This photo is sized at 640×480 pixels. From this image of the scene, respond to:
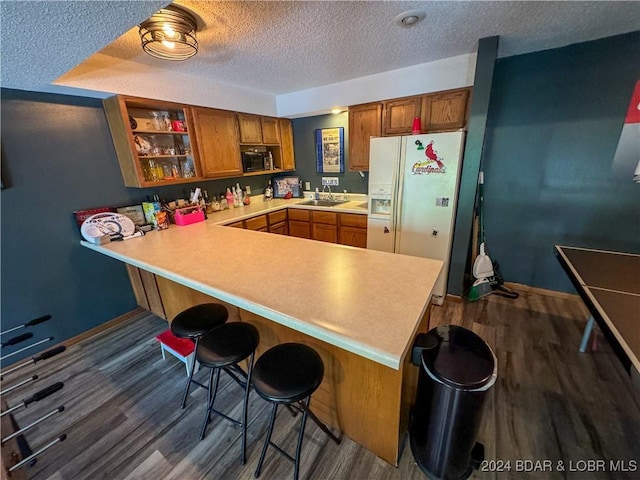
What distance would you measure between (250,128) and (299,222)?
1381mm

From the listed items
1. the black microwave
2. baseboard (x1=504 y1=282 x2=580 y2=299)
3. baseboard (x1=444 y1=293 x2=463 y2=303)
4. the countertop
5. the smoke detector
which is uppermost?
the smoke detector

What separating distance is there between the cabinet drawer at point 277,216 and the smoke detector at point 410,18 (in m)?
2.37

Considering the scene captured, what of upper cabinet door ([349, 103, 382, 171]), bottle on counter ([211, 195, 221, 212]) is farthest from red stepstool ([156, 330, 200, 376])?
upper cabinet door ([349, 103, 382, 171])

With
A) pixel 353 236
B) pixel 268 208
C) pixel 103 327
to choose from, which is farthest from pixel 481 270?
pixel 103 327

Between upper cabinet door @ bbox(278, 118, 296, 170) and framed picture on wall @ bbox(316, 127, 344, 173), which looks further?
upper cabinet door @ bbox(278, 118, 296, 170)

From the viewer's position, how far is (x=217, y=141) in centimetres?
293

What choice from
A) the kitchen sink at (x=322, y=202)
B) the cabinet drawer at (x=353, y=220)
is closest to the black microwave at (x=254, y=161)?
the kitchen sink at (x=322, y=202)

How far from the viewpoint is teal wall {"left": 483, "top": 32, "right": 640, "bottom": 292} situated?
87.4 inches

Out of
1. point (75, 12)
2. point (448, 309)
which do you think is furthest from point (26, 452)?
point (448, 309)

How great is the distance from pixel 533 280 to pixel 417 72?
2.55 metres

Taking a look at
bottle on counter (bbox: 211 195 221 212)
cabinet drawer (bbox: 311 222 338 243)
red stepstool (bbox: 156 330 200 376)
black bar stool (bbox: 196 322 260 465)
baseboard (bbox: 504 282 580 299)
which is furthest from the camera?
cabinet drawer (bbox: 311 222 338 243)

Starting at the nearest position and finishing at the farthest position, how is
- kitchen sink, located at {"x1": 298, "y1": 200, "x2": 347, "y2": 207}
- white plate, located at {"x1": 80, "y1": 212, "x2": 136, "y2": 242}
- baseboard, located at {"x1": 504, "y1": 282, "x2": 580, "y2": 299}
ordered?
white plate, located at {"x1": 80, "y1": 212, "x2": 136, "y2": 242} < baseboard, located at {"x1": 504, "y1": 282, "x2": 580, "y2": 299} < kitchen sink, located at {"x1": 298, "y1": 200, "x2": 347, "y2": 207}

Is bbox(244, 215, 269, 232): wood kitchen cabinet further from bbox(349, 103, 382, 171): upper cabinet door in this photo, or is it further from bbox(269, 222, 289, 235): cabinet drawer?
bbox(349, 103, 382, 171): upper cabinet door

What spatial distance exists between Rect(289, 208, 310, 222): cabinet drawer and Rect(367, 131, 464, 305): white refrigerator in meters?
0.98
